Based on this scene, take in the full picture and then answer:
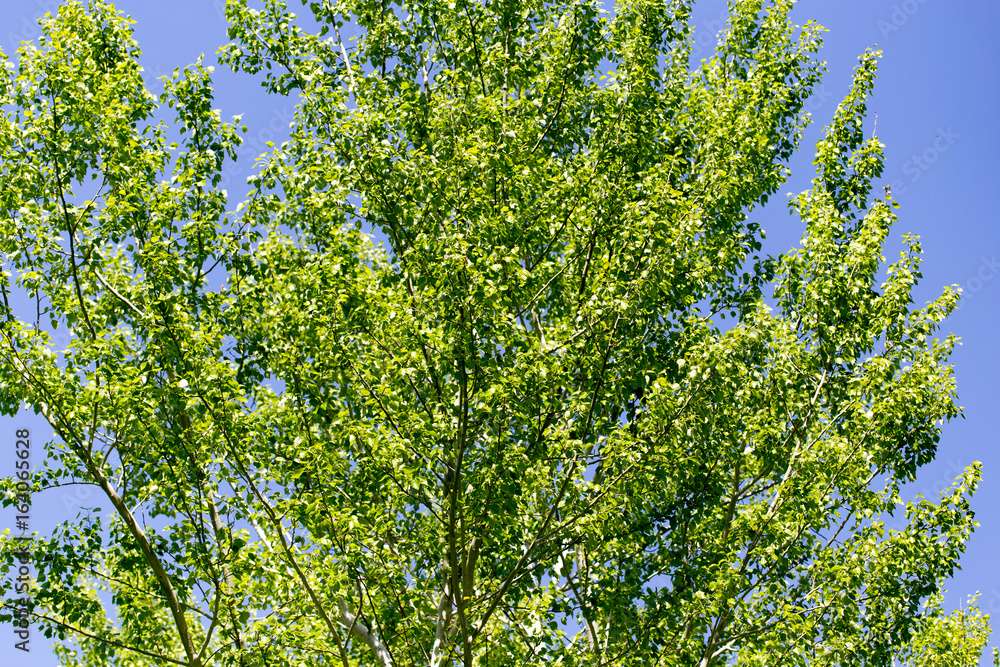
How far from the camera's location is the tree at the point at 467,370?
828 centimetres

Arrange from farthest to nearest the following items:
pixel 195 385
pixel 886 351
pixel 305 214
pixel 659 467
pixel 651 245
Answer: pixel 886 351
pixel 305 214
pixel 651 245
pixel 659 467
pixel 195 385

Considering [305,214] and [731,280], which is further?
[731,280]

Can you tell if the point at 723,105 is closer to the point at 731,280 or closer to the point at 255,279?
the point at 731,280

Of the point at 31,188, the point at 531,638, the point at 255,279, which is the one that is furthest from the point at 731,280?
the point at 31,188

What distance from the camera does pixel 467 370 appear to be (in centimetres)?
858

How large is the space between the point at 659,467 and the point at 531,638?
90.1 inches

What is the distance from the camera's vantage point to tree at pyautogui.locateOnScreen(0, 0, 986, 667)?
8281 mm

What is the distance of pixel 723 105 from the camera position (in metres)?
11.3

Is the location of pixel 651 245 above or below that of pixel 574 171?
below

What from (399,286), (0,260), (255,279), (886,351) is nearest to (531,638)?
(399,286)

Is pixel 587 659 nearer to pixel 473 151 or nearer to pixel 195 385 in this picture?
pixel 195 385

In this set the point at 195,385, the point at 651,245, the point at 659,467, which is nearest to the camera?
the point at 195,385

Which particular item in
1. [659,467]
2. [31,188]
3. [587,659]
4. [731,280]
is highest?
[731,280]

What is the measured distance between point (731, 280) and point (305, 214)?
19.1 ft
